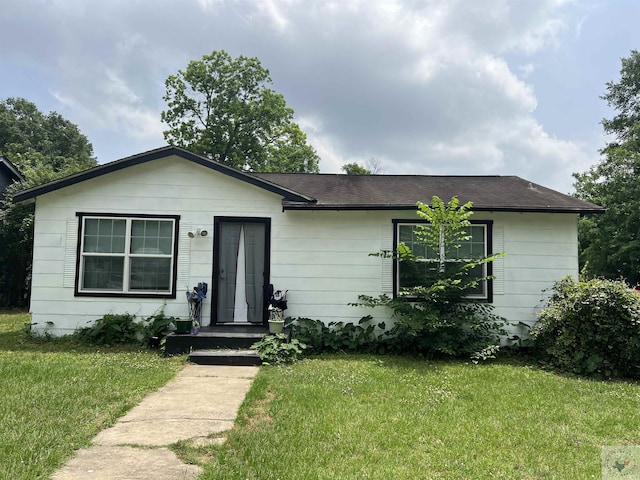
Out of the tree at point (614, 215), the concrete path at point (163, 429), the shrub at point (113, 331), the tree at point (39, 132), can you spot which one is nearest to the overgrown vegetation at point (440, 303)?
the concrete path at point (163, 429)

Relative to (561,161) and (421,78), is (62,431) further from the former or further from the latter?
(561,161)

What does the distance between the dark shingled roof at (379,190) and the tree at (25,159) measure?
6.32 metres

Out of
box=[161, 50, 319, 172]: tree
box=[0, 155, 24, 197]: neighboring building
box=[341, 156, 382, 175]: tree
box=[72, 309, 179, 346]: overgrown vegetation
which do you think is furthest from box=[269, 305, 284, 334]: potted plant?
box=[341, 156, 382, 175]: tree

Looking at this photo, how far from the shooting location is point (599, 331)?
19.9ft

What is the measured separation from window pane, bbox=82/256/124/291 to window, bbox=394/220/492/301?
17.3 ft

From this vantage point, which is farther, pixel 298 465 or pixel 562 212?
pixel 562 212

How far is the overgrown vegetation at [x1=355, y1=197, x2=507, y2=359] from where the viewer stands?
22.4ft

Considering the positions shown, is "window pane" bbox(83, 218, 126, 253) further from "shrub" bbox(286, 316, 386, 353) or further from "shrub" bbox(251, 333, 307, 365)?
"shrub" bbox(286, 316, 386, 353)

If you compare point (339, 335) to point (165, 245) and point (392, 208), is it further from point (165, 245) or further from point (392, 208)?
point (165, 245)

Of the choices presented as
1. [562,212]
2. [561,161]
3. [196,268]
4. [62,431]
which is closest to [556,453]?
[62,431]

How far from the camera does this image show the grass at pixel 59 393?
9.97 feet

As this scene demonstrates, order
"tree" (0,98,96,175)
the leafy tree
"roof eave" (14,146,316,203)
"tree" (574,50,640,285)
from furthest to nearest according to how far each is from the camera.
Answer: the leafy tree
"tree" (0,98,96,175)
"tree" (574,50,640,285)
"roof eave" (14,146,316,203)

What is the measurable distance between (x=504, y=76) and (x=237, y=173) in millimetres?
8011

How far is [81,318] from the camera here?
7613 mm
